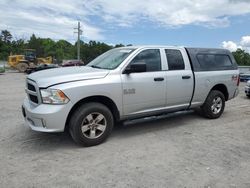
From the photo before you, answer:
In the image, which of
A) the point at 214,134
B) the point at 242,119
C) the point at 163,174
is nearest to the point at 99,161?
the point at 163,174

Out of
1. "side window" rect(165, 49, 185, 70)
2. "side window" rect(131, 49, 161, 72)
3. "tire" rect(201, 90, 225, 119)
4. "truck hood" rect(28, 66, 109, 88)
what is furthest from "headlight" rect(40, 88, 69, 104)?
"tire" rect(201, 90, 225, 119)

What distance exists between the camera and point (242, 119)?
694 cm

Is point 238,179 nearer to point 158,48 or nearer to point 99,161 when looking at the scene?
point 99,161

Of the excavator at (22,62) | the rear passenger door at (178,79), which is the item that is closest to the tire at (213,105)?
the rear passenger door at (178,79)

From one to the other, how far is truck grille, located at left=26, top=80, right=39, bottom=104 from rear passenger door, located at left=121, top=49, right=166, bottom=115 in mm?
1585

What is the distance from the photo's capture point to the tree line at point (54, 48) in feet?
194

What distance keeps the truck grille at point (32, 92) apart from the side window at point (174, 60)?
2.85m

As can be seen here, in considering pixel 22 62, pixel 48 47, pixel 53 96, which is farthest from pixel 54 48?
pixel 53 96

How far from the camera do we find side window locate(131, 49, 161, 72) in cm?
535

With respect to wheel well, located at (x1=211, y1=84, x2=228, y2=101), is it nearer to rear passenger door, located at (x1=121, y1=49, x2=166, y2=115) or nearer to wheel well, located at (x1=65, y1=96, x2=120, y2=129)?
rear passenger door, located at (x1=121, y1=49, x2=166, y2=115)

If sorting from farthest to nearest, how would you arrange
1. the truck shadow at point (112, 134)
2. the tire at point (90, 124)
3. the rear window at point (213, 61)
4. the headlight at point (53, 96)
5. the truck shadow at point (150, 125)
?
the rear window at point (213, 61) → the truck shadow at point (150, 125) → the truck shadow at point (112, 134) → the tire at point (90, 124) → the headlight at point (53, 96)

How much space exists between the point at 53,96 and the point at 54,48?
285ft

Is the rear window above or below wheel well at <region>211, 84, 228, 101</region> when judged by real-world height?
above

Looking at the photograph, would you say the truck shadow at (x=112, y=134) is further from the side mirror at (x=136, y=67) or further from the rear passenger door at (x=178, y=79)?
the side mirror at (x=136, y=67)
